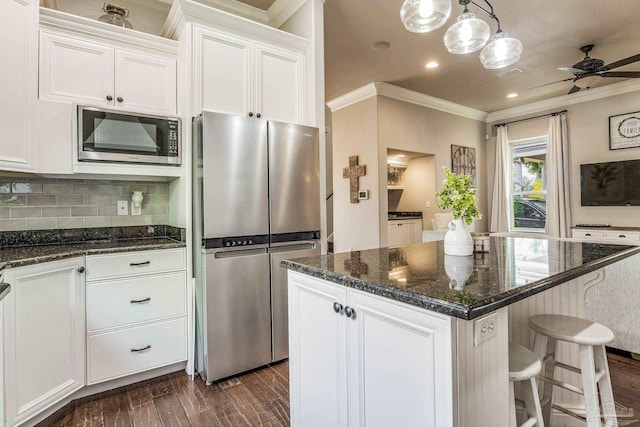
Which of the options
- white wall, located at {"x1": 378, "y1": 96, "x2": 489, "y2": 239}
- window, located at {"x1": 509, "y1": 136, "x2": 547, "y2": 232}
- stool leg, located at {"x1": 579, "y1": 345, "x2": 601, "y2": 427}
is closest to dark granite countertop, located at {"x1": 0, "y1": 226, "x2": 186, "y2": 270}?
stool leg, located at {"x1": 579, "y1": 345, "x2": 601, "y2": 427}

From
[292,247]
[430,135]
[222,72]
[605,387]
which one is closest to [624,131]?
[430,135]

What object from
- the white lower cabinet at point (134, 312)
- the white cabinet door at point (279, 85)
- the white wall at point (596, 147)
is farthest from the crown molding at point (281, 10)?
the white wall at point (596, 147)

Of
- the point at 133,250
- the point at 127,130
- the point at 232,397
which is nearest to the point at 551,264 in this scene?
the point at 232,397

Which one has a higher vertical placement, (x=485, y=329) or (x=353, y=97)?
(x=353, y=97)

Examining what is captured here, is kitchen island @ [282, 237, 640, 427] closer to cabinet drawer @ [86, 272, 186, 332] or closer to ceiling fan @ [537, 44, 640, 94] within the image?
cabinet drawer @ [86, 272, 186, 332]

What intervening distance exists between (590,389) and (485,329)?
893 mm

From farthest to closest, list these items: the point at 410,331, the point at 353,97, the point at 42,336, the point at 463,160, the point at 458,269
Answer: the point at 463,160, the point at 353,97, the point at 42,336, the point at 458,269, the point at 410,331

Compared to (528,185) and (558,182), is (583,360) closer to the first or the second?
(558,182)

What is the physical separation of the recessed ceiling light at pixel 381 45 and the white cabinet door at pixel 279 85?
1.26 metres

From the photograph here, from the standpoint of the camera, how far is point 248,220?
2381 mm

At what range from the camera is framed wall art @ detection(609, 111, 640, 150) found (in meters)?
4.85

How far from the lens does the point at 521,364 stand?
4.11 feet

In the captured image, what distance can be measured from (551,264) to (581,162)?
5.25 meters

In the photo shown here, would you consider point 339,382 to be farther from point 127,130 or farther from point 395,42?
point 395,42
